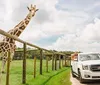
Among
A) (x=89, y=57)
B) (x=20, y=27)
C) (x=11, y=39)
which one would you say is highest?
(x=20, y=27)

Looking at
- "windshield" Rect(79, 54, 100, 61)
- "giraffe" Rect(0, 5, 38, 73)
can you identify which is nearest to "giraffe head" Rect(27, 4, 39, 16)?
"giraffe" Rect(0, 5, 38, 73)

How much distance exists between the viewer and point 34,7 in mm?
21609

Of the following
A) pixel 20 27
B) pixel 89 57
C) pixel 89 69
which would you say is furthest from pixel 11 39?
pixel 89 57

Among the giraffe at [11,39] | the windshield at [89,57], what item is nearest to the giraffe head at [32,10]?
the giraffe at [11,39]

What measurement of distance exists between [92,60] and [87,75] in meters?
1.75

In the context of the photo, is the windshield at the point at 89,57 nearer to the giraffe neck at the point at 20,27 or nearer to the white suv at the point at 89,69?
the white suv at the point at 89,69

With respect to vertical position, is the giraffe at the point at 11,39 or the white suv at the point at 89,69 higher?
the giraffe at the point at 11,39

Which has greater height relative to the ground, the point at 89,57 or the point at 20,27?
the point at 20,27

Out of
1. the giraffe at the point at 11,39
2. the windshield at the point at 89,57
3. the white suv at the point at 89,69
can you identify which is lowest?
the white suv at the point at 89,69

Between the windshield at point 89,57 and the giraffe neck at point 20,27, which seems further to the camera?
the giraffe neck at point 20,27

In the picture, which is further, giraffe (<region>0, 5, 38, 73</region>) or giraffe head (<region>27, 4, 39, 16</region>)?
giraffe head (<region>27, 4, 39, 16</region>)

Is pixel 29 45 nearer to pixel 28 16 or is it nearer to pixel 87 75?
pixel 87 75

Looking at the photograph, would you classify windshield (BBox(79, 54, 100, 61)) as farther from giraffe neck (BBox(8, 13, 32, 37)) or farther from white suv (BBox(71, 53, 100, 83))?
giraffe neck (BBox(8, 13, 32, 37))

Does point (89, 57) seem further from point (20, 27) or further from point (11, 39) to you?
point (11, 39)
